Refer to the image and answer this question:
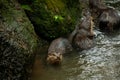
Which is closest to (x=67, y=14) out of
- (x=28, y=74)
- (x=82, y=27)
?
(x=82, y=27)

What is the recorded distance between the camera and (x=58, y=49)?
351 inches

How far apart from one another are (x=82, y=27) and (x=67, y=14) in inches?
27.7

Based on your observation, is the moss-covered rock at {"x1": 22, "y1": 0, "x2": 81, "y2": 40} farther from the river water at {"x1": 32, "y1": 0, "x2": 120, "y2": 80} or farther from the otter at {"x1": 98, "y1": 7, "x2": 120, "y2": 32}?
the otter at {"x1": 98, "y1": 7, "x2": 120, "y2": 32}

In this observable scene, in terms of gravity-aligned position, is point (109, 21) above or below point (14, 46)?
below

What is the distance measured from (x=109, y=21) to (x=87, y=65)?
3.29 m

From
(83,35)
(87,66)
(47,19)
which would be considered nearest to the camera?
(87,66)

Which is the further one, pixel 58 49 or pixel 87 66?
pixel 58 49

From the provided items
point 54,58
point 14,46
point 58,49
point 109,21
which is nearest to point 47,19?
point 58,49

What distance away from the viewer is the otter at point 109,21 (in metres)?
10.9

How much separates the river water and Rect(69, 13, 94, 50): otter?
0.82ft

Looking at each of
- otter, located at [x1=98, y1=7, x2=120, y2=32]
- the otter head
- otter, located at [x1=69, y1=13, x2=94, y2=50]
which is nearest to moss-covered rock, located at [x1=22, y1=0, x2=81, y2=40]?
otter, located at [x1=69, y1=13, x2=94, y2=50]

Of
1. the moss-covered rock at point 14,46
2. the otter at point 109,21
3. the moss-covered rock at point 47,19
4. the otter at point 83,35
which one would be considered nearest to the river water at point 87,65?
the otter at point 83,35

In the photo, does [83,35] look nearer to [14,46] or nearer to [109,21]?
[109,21]

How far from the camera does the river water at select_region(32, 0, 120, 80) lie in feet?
24.7
